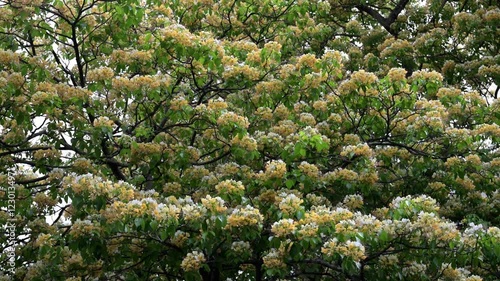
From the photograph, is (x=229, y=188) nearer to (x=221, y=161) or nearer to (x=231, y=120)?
(x=231, y=120)

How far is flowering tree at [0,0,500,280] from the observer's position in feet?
15.2

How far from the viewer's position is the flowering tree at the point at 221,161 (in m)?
4.62

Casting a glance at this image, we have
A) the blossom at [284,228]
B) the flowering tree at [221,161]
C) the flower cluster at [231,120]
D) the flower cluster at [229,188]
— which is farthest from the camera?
the flower cluster at [231,120]

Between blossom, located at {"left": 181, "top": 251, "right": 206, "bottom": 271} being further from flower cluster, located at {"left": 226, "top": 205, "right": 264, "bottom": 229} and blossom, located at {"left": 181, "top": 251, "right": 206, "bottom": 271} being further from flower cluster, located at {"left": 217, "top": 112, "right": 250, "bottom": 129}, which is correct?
flower cluster, located at {"left": 217, "top": 112, "right": 250, "bottom": 129}

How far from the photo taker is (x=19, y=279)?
6.14 meters

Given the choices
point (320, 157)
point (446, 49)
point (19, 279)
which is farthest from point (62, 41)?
point (446, 49)

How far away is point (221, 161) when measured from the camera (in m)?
6.79

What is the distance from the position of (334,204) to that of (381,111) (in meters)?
1.25

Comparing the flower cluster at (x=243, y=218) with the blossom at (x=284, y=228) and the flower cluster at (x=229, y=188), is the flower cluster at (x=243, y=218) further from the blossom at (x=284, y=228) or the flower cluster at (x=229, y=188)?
the flower cluster at (x=229, y=188)

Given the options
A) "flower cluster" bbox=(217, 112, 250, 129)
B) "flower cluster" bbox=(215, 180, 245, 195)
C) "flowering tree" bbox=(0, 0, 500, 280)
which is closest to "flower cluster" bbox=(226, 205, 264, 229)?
"flowering tree" bbox=(0, 0, 500, 280)

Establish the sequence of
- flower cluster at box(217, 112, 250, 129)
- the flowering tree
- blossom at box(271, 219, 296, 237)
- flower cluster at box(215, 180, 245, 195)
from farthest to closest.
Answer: flower cluster at box(217, 112, 250, 129) → flower cluster at box(215, 180, 245, 195) → the flowering tree → blossom at box(271, 219, 296, 237)

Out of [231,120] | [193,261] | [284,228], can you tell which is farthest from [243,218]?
[231,120]

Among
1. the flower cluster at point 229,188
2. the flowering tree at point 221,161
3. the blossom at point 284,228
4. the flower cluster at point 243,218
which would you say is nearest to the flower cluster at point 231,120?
the flowering tree at point 221,161

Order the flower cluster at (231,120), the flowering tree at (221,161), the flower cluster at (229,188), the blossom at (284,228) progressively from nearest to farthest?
the blossom at (284,228)
the flowering tree at (221,161)
the flower cluster at (229,188)
the flower cluster at (231,120)
